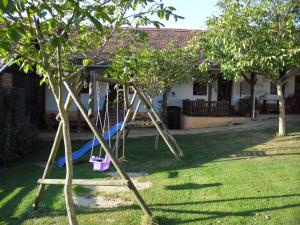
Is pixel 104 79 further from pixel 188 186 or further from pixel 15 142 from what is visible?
pixel 15 142

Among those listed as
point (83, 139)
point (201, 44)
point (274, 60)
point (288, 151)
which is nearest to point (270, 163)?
point (288, 151)

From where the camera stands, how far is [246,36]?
11227 millimetres

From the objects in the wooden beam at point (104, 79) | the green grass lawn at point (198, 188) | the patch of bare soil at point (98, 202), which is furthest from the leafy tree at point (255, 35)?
the patch of bare soil at point (98, 202)

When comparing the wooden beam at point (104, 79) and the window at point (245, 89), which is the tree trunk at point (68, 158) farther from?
the window at point (245, 89)

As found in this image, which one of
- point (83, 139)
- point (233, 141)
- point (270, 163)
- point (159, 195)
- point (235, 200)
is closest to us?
point (235, 200)

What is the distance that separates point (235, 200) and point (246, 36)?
535cm

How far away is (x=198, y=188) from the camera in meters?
8.11

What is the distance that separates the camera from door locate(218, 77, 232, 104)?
2253 centimetres

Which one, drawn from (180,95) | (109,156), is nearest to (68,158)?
(109,156)

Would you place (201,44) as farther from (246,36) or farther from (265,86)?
(265,86)

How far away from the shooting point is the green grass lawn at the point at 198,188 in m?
6.60

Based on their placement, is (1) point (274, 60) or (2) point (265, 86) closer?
(1) point (274, 60)

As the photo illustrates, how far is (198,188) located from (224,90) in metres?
15.1

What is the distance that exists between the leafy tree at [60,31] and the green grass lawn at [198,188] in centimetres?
163
